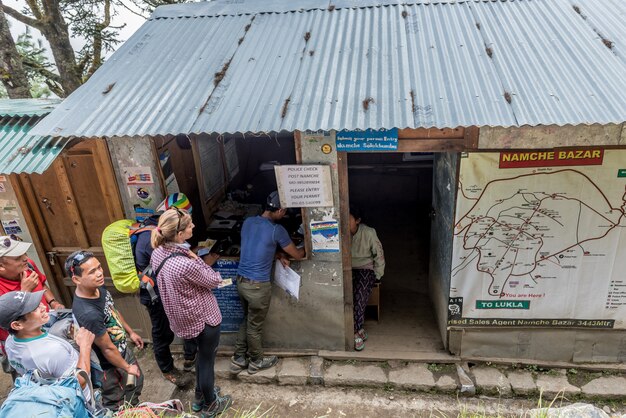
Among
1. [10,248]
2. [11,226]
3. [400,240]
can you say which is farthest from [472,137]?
[11,226]

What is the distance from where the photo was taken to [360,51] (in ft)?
15.2

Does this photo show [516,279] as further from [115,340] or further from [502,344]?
[115,340]

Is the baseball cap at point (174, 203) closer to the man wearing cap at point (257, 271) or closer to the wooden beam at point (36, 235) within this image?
the man wearing cap at point (257, 271)

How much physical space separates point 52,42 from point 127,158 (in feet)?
20.6

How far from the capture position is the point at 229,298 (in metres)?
5.16

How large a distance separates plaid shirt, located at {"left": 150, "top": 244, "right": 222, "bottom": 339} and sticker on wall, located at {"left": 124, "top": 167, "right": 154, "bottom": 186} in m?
1.15

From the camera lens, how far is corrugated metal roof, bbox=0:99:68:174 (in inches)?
176

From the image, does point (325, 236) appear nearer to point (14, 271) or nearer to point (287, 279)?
point (287, 279)

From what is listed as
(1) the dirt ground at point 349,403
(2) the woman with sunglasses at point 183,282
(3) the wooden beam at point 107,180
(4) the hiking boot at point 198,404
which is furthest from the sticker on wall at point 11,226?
(4) the hiking boot at point 198,404

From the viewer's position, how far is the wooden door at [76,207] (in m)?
4.95

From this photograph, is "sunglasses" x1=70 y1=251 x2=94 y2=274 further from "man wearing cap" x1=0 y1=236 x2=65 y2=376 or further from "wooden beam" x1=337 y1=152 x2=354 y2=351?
"wooden beam" x1=337 y1=152 x2=354 y2=351

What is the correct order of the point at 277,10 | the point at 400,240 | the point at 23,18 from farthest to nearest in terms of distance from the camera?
the point at 23,18 < the point at 400,240 < the point at 277,10

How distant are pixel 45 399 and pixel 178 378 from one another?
2.59 meters

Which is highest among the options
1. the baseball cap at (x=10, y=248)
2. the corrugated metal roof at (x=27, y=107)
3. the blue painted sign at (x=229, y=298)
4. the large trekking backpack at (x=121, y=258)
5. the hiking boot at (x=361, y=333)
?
the corrugated metal roof at (x=27, y=107)
